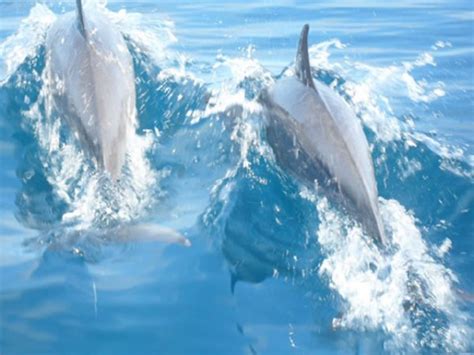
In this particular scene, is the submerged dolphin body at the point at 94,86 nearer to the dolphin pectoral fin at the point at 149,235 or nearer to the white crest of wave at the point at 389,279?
the dolphin pectoral fin at the point at 149,235

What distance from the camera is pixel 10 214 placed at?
6.82 m

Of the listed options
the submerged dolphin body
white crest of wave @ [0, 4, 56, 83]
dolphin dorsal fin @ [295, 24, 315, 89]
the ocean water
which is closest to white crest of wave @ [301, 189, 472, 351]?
the ocean water

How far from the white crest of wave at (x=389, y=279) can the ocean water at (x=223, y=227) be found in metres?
0.01

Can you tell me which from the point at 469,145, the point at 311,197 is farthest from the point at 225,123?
the point at 469,145

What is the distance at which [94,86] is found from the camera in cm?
752

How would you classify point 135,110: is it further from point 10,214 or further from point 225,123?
point 10,214

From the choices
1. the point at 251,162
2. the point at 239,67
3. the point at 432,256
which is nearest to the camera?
the point at 432,256

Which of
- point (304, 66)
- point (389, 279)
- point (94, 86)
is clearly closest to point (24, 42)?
point (94, 86)

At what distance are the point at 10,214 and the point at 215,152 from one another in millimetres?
2474

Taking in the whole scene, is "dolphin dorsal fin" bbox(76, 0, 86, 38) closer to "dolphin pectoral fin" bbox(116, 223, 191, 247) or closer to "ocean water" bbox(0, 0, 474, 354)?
"ocean water" bbox(0, 0, 474, 354)

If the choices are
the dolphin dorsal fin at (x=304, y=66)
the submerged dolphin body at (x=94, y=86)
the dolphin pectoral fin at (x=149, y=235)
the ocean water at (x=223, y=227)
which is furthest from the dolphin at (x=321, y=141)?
the submerged dolphin body at (x=94, y=86)

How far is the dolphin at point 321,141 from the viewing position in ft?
20.4

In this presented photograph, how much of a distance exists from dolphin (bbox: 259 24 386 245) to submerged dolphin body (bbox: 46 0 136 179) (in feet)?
5.26

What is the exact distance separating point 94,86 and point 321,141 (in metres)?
2.52
